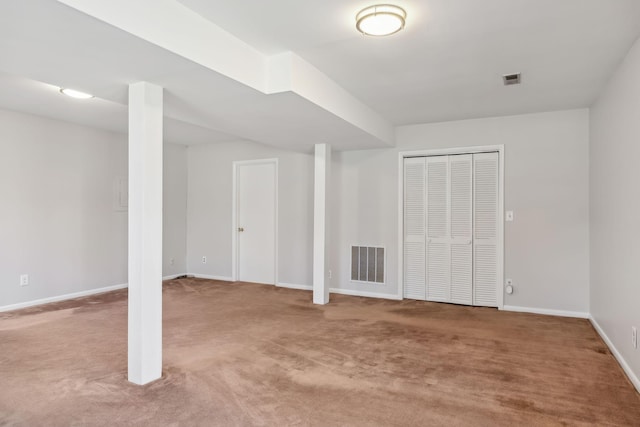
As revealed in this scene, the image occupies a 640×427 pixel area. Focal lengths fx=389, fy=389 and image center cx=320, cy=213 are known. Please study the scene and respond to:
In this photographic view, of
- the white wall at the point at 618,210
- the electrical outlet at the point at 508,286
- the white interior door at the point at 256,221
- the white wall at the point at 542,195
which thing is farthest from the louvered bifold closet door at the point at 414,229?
the white interior door at the point at 256,221

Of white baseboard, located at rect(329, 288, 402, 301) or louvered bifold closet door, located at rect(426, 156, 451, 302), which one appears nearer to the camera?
louvered bifold closet door, located at rect(426, 156, 451, 302)

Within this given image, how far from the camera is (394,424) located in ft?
7.32

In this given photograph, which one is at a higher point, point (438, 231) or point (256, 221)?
point (256, 221)

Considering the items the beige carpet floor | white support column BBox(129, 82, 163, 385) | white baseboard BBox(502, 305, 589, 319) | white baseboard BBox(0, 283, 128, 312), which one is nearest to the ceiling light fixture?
white support column BBox(129, 82, 163, 385)

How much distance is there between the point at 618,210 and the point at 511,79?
142 centimetres

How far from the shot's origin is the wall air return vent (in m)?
5.50

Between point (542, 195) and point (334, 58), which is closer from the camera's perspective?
point (334, 58)

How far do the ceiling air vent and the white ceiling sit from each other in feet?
0.21

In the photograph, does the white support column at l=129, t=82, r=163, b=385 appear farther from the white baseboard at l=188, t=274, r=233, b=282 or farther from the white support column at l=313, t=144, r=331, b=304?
the white baseboard at l=188, t=274, r=233, b=282

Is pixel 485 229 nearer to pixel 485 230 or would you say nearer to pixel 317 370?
pixel 485 230

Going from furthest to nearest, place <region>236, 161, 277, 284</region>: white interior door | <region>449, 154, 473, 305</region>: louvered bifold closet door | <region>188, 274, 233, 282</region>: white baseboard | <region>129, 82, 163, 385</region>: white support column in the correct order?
<region>188, 274, 233, 282</region>: white baseboard < <region>236, 161, 277, 284</region>: white interior door < <region>449, 154, 473, 305</region>: louvered bifold closet door < <region>129, 82, 163, 385</region>: white support column

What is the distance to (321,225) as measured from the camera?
511cm

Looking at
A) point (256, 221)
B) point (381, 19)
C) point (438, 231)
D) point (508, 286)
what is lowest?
point (508, 286)

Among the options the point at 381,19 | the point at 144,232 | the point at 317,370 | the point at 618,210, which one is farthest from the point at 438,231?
the point at 144,232
